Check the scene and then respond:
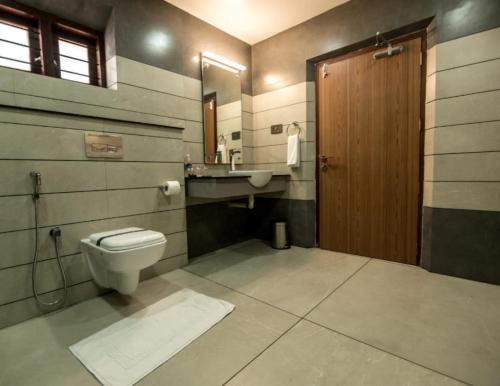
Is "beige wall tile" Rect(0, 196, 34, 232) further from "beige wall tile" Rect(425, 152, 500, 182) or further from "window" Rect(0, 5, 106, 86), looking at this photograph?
"beige wall tile" Rect(425, 152, 500, 182)

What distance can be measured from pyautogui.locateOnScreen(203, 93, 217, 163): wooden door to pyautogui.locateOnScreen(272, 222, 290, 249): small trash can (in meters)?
1.04

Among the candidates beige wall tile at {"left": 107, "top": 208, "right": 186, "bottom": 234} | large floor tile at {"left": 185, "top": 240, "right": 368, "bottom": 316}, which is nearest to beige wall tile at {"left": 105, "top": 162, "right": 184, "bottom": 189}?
beige wall tile at {"left": 107, "top": 208, "right": 186, "bottom": 234}

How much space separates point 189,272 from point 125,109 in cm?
150

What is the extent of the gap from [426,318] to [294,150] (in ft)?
6.11

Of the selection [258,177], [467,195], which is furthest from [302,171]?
[467,195]

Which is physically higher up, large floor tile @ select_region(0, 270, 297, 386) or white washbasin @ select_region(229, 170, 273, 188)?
white washbasin @ select_region(229, 170, 273, 188)

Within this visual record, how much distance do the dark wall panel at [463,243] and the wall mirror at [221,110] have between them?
6.74 ft

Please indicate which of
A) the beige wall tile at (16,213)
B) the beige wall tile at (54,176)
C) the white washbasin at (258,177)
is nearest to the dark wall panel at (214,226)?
the white washbasin at (258,177)

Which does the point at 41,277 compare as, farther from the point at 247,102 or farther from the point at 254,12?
the point at 254,12

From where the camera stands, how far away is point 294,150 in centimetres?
285

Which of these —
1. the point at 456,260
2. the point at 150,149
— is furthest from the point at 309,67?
the point at 456,260

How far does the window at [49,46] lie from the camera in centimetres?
187

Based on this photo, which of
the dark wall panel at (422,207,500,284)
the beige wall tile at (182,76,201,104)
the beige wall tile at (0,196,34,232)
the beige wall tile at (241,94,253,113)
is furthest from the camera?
the beige wall tile at (241,94,253,113)

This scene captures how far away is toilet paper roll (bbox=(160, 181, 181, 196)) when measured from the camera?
7.38 feet
